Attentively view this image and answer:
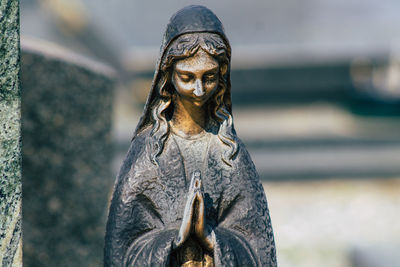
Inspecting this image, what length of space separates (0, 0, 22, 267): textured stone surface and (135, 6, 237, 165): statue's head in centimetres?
50

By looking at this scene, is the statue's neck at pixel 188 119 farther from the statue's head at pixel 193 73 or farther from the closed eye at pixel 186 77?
the closed eye at pixel 186 77

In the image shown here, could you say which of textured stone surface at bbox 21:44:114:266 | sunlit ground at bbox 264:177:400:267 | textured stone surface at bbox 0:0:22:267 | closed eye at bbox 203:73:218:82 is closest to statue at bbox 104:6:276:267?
closed eye at bbox 203:73:218:82

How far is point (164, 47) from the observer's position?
92.6 inches

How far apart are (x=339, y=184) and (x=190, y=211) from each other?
→ 20.3 feet

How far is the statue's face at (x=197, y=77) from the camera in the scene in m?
2.28

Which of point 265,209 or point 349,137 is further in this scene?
point 349,137

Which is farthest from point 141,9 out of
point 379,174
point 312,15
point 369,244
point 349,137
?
point 369,244

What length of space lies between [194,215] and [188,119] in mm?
436

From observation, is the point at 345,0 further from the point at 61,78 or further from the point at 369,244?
the point at 61,78

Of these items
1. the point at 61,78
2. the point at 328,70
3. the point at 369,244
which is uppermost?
the point at 328,70

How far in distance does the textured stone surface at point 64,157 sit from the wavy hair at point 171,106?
1.69 metres

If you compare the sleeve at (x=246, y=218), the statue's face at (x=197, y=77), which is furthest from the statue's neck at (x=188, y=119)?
the sleeve at (x=246, y=218)

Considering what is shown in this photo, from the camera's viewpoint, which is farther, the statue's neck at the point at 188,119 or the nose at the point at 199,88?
the statue's neck at the point at 188,119

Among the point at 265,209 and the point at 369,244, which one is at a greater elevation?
the point at 369,244
